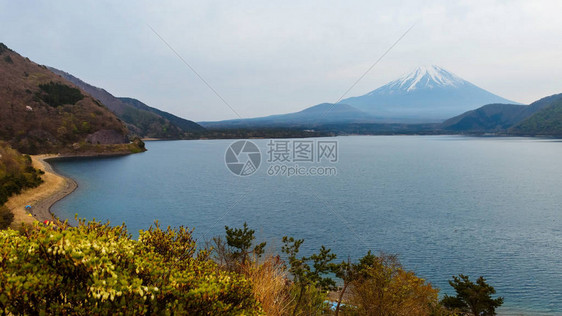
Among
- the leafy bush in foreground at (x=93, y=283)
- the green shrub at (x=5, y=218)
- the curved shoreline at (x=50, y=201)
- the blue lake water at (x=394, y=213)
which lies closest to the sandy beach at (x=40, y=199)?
the curved shoreline at (x=50, y=201)

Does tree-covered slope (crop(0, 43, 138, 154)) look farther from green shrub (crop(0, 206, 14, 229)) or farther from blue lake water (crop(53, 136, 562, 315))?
green shrub (crop(0, 206, 14, 229))

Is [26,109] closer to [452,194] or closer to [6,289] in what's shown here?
[452,194]

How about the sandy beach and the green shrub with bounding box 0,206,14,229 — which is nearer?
the green shrub with bounding box 0,206,14,229

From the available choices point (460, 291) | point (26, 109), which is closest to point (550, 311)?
point (460, 291)

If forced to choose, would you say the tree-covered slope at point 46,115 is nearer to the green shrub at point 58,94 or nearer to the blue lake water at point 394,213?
the green shrub at point 58,94

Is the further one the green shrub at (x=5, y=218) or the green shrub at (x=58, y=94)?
the green shrub at (x=58, y=94)

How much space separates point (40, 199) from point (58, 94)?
109824mm

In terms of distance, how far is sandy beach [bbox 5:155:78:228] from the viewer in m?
34.9

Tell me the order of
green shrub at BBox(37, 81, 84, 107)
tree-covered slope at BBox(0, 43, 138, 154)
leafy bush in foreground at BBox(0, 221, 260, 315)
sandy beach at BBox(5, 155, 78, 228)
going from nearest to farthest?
leafy bush in foreground at BBox(0, 221, 260, 315)
sandy beach at BBox(5, 155, 78, 228)
tree-covered slope at BBox(0, 43, 138, 154)
green shrub at BBox(37, 81, 84, 107)

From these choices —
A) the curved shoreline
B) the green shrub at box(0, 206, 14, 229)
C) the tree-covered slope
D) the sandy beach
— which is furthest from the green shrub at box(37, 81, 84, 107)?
the green shrub at box(0, 206, 14, 229)

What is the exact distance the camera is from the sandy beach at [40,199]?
34.9 metres

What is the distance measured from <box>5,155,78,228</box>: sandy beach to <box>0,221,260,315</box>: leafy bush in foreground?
106 ft

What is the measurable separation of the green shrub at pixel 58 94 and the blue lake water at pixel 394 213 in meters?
72.2

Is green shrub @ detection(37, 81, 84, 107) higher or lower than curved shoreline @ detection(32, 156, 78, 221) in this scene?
higher
